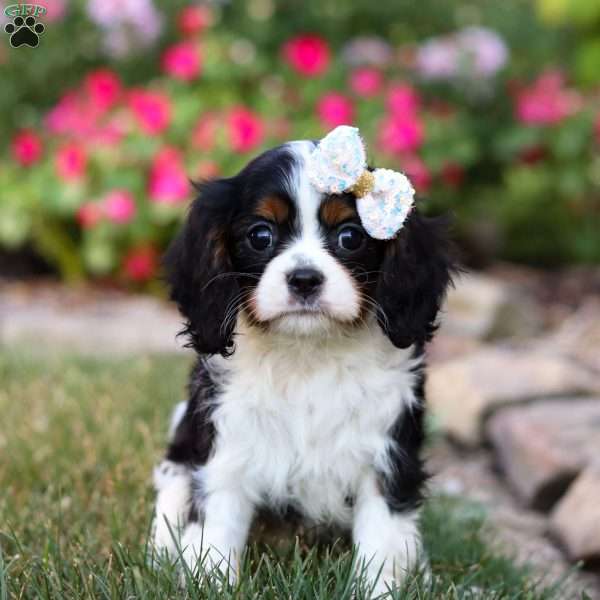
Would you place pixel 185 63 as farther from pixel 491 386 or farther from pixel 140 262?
pixel 491 386

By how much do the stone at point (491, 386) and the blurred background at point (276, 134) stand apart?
55 cm

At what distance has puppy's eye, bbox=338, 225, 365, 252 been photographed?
2803mm

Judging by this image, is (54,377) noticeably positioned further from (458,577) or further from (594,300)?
(594,300)

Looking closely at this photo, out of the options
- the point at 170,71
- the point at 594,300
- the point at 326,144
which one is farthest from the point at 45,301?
the point at 326,144

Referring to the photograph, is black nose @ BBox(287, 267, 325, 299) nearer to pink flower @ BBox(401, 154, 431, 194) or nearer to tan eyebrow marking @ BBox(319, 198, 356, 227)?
tan eyebrow marking @ BBox(319, 198, 356, 227)

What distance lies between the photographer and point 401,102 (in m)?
8.10

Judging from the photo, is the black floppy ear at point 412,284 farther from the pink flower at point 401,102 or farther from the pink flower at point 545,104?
the pink flower at point 545,104

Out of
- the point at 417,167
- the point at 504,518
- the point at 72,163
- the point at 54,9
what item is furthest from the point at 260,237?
the point at 54,9

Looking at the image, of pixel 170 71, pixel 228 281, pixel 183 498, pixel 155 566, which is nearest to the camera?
pixel 155 566

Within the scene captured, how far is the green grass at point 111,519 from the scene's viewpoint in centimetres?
259

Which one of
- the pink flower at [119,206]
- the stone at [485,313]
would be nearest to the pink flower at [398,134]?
the stone at [485,313]

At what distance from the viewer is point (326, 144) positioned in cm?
272

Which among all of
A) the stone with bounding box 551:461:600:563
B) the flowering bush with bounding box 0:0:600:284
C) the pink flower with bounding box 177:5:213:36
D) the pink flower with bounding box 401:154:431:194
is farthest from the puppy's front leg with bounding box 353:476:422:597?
the pink flower with bounding box 177:5:213:36

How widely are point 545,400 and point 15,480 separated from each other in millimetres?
2768
